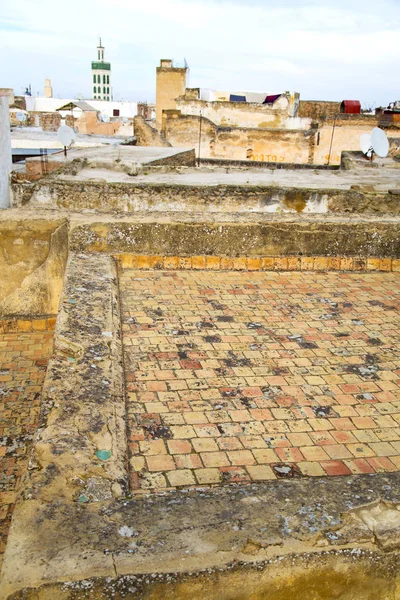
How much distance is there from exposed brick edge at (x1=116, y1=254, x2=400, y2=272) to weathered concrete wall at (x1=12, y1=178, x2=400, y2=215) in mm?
4266

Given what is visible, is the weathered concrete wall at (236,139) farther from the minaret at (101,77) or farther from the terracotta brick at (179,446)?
the minaret at (101,77)

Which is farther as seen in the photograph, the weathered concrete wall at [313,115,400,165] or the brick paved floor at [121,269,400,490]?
the weathered concrete wall at [313,115,400,165]

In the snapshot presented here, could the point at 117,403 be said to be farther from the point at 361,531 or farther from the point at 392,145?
the point at 392,145

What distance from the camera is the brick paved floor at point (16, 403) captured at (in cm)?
364

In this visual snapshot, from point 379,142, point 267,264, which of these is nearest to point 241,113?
point 379,142

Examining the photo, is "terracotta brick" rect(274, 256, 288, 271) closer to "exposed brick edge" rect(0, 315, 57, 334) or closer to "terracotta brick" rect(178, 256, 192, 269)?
"terracotta brick" rect(178, 256, 192, 269)

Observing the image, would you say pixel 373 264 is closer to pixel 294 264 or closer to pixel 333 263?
pixel 333 263

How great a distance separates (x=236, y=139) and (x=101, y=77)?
369ft

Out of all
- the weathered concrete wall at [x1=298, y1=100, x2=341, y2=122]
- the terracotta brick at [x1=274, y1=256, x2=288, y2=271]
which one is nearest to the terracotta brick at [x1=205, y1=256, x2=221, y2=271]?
the terracotta brick at [x1=274, y1=256, x2=288, y2=271]

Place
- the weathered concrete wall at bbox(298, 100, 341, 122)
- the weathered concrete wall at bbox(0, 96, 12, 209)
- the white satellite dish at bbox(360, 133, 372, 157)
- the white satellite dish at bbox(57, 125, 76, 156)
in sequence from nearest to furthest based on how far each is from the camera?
1. the white satellite dish at bbox(57, 125, 76, 156)
2. the weathered concrete wall at bbox(0, 96, 12, 209)
3. the white satellite dish at bbox(360, 133, 372, 157)
4. the weathered concrete wall at bbox(298, 100, 341, 122)

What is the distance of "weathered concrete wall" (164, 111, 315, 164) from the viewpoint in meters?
24.6

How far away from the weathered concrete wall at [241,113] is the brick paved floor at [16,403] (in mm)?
25476

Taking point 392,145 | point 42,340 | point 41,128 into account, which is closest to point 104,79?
point 41,128

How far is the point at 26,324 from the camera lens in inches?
227
